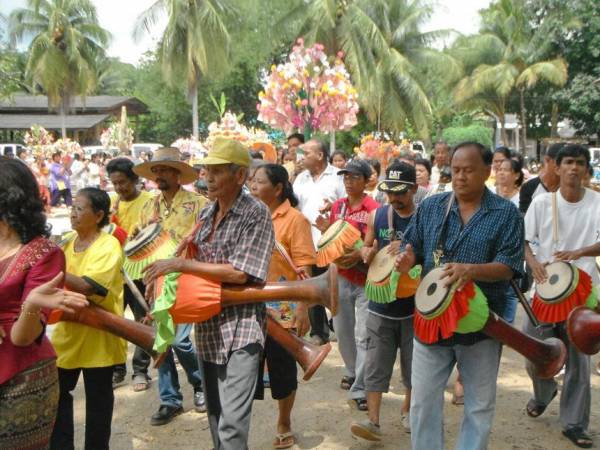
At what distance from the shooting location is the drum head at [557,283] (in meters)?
4.13

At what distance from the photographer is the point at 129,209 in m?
5.73

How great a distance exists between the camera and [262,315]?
141 inches

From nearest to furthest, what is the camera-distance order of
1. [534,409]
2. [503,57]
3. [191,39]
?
[534,409]
[191,39]
[503,57]

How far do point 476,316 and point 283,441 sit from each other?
75.9 inches

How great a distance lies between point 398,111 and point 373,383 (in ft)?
98.6

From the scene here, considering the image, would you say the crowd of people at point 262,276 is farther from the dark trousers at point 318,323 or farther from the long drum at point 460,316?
the dark trousers at point 318,323

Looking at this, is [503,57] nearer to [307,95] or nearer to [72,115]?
[72,115]

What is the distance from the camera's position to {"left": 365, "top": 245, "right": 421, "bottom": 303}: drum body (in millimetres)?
4259

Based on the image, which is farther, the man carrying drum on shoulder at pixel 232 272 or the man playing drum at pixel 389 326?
the man playing drum at pixel 389 326

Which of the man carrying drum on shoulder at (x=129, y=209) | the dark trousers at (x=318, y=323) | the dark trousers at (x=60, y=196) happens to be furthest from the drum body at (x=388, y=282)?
the dark trousers at (x=60, y=196)

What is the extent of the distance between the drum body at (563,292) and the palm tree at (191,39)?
31.3 metres

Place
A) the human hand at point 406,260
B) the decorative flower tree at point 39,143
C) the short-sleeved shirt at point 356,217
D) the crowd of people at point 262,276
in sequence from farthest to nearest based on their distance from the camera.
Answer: the decorative flower tree at point 39,143
the short-sleeved shirt at point 356,217
the human hand at point 406,260
the crowd of people at point 262,276

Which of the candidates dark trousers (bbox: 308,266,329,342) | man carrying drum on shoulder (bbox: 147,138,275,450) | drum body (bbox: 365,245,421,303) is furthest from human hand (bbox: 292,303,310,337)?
dark trousers (bbox: 308,266,329,342)

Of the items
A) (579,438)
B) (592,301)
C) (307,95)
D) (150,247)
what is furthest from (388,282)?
(307,95)
